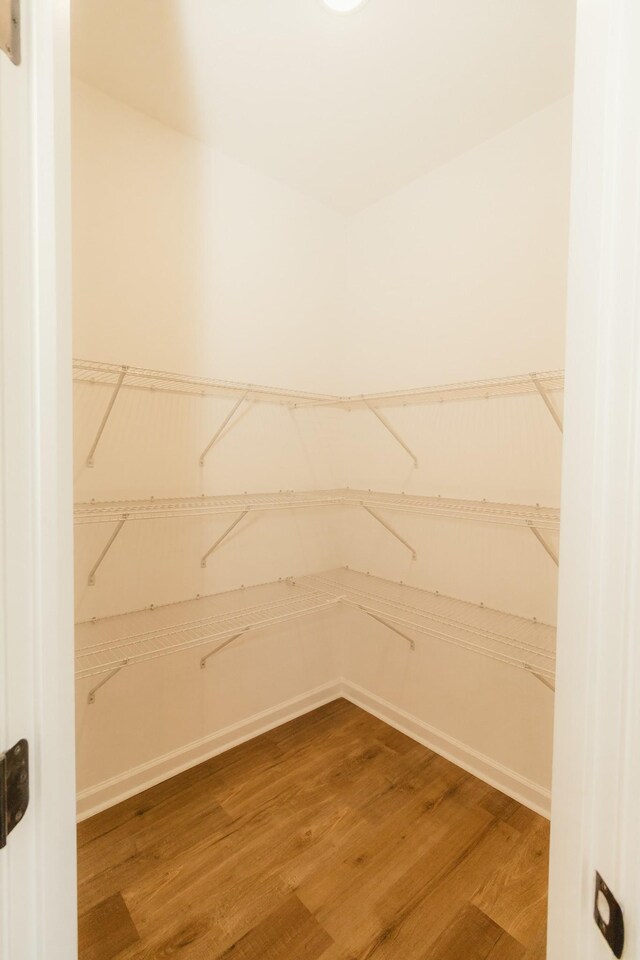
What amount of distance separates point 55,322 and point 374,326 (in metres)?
1.89

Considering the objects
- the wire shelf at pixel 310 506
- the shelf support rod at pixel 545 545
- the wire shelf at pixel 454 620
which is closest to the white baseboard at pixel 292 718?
the wire shelf at pixel 454 620

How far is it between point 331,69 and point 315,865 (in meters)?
2.60

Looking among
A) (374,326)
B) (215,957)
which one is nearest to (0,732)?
(215,957)

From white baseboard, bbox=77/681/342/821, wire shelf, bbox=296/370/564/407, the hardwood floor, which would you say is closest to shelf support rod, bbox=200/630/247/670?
white baseboard, bbox=77/681/342/821

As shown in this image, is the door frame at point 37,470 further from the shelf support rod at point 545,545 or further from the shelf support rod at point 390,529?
the shelf support rod at point 390,529

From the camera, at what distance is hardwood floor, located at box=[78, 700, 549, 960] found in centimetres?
115

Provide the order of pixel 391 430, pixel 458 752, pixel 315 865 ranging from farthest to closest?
pixel 391 430 < pixel 458 752 < pixel 315 865

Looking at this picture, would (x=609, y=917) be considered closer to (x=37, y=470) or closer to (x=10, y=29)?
(x=37, y=470)

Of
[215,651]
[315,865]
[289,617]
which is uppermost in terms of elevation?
[289,617]

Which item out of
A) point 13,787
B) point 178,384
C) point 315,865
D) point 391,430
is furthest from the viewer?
point 391,430

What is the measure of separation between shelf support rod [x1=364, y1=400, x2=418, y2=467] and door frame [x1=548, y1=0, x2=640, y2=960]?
4.88 feet

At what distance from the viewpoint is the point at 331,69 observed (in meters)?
1.40

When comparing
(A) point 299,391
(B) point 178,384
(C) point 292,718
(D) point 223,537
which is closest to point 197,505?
(D) point 223,537

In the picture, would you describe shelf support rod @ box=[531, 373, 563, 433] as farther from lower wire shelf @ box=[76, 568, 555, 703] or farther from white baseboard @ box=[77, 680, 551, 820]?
white baseboard @ box=[77, 680, 551, 820]
